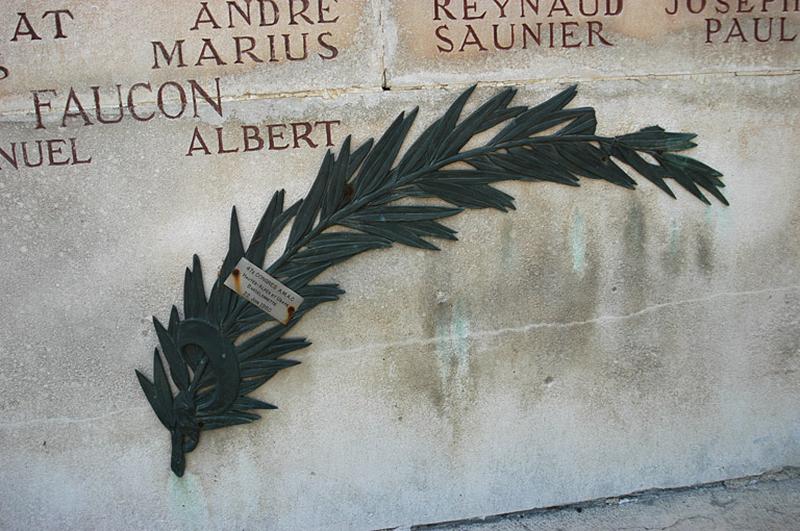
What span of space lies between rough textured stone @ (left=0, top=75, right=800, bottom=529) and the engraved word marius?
68 millimetres

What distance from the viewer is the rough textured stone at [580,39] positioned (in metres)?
2.84

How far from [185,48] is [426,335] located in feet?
4.54

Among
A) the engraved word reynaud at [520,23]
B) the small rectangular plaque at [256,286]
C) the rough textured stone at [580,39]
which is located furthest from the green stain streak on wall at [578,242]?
the small rectangular plaque at [256,286]

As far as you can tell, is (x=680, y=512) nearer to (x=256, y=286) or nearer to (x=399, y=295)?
(x=399, y=295)

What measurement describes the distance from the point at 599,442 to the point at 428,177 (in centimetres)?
132

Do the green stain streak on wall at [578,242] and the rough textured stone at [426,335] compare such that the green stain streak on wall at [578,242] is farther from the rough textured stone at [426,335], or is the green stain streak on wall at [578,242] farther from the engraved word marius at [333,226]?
the engraved word marius at [333,226]

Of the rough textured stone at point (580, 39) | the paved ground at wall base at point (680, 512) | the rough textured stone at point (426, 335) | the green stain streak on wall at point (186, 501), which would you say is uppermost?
the rough textured stone at point (580, 39)

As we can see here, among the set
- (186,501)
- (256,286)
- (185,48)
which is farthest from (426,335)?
(185,48)

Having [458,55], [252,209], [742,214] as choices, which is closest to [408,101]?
[458,55]

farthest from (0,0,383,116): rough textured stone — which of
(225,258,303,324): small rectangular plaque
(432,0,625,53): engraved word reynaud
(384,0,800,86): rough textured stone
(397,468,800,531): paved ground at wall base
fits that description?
(397,468,800,531): paved ground at wall base

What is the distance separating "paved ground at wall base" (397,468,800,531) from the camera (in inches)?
120

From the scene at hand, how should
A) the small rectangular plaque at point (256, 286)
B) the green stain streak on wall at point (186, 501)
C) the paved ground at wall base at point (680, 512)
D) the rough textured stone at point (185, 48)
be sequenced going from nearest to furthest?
the rough textured stone at point (185, 48) < the small rectangular plaque at point (256, 286) < the green stain streak on wall at point (186, 501) < the paved ground at wall base at point (680, 512)

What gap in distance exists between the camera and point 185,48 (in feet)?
8.92

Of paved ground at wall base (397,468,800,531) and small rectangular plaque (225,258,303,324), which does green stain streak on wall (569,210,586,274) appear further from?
small rectangular plaque (225,258,303,324)
